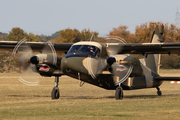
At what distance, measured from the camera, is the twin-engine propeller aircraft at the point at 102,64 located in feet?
60.2

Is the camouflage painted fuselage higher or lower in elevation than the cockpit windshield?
lower

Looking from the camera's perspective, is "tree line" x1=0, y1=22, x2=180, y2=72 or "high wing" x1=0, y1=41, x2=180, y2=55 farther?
"tree line" x1=0, y1=22, x2=180, y2=72

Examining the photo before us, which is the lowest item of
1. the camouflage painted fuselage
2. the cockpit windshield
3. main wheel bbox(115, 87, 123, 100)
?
main wheel bbox(115, 87, 123, 100)

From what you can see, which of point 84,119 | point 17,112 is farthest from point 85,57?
point 84,119

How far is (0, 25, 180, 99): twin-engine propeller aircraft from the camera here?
18.3m

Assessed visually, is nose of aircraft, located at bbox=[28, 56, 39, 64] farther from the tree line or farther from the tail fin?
the tree line

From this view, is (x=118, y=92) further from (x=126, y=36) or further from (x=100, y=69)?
(x=126, y=36)

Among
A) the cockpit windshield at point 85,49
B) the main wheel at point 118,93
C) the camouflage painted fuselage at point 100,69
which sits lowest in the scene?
the main wheel at point 118,93

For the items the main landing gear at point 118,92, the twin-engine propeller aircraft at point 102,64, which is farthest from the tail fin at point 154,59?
the main landing gear at point 118,92

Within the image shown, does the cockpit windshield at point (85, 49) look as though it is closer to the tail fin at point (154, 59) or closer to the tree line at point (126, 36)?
the tail fin at point (154, 59)

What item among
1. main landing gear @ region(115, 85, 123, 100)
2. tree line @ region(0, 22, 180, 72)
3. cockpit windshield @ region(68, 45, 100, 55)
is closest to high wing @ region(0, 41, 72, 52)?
cockpit windshield @ region(68, 45, 100, 55)

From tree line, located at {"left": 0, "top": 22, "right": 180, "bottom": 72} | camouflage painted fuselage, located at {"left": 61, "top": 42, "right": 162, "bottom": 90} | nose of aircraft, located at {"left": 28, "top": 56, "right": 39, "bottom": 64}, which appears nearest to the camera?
camouflage painted fuselage, located at {"left": 61, "top": 42, "right": 162, "bottom": 90}

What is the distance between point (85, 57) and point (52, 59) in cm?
301

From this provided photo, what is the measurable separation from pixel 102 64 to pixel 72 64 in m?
2.55
